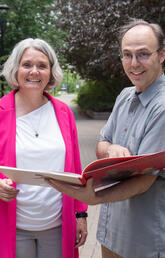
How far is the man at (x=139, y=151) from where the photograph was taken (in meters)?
1.60

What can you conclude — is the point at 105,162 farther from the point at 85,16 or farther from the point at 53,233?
the point at 85,16

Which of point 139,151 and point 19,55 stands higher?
point 19,55

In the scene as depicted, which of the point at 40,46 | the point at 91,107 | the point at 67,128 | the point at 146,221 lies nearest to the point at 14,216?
the point at 67,128

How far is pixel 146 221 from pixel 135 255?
0.21 metres

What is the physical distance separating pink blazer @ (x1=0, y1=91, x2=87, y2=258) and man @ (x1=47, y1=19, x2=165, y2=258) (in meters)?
0.35

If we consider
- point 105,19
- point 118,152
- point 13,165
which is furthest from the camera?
point 105,19

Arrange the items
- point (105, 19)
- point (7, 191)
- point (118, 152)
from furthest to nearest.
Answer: point (105, 19)
point (7, 191)
point (118, 152)

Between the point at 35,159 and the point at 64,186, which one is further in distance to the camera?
the point at 35,159

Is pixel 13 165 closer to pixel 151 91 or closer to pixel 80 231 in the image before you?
pixel 80 231

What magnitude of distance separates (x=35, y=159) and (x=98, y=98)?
21998 millimetres

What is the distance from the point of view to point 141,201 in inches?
68.0

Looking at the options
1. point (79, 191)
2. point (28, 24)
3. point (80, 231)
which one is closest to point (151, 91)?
point (79, 191)

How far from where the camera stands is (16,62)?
2242 millimetres

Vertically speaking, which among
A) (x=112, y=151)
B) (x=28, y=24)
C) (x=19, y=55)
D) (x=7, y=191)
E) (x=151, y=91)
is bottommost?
(x=7, y=191)
